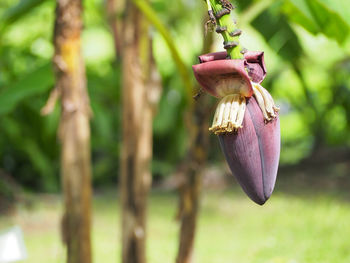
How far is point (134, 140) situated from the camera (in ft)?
3.59

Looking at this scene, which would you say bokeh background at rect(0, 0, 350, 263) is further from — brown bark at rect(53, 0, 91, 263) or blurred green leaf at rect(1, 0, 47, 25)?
brown bark at rect(53, 0, 91, 263)

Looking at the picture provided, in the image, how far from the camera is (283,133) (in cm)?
383

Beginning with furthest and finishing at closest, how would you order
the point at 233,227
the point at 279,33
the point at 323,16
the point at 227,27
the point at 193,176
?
1. the point at 233,227
2. the point at 279,33
3. the point at 193,176
4. the point at 323,16
5. the point at 227,27

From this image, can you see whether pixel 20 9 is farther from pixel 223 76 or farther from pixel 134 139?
pixel 223 76

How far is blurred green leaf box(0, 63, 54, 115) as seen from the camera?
3.57ft

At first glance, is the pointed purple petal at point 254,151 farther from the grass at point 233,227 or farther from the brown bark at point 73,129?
the grass at point 233,227

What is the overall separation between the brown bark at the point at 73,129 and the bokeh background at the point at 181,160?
156mm

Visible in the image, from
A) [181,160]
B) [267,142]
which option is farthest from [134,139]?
[181,160]

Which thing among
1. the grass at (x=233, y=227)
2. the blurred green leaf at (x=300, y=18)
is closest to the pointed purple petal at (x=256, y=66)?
the blurred green leaf at (x=300, y=18)

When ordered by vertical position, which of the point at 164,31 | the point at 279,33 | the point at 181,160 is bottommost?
the point at 164,31

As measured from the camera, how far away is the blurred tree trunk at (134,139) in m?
1.07

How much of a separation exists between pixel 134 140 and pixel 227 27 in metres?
0.76

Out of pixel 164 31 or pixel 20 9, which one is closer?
pixel 164 31

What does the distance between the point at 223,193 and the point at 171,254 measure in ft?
2.98
